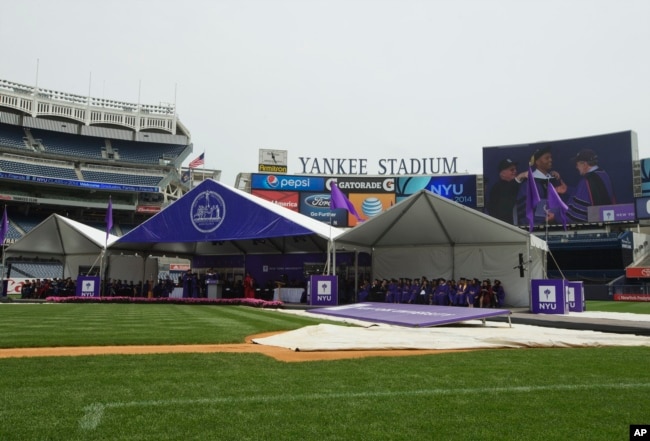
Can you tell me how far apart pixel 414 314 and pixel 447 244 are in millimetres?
11626

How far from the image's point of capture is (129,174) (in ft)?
201

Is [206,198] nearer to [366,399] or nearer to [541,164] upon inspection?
[366,399]

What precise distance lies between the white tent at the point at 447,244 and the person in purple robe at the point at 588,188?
23458 millimetres

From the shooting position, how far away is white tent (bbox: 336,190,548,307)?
A: 22281 millimetres

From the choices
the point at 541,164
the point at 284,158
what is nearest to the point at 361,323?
the point at 541,164

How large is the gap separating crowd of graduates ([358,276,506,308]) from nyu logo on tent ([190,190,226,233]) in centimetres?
775

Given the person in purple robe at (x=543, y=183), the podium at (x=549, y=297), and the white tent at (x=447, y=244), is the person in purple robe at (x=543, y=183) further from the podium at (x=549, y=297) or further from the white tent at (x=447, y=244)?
the podium at (x=549, y=297)

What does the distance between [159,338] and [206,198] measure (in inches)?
683

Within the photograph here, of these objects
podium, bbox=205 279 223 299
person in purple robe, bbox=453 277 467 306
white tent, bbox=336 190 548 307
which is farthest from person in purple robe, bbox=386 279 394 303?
podium, bbox=205 279 223 299

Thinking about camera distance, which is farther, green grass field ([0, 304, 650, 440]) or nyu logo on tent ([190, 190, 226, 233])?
nyu logo on tent ([190, 190, 226, 233])

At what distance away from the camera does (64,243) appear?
109 ft

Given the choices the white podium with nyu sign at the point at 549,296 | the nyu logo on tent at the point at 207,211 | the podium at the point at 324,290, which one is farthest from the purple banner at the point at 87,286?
the white podium with nyu sign at the point at 549,296

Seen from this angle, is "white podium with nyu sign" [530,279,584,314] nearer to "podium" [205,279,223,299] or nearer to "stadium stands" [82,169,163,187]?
"podium" [205,279,223,299]

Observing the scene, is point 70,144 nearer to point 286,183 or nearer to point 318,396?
point 286,183
